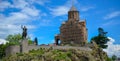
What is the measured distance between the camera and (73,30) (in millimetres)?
75312

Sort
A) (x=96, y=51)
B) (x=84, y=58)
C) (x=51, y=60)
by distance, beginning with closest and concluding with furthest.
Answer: (x=51, y=60)
(x=84, y=58)
(x=96, y=51)

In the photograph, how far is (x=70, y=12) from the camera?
77.3 m

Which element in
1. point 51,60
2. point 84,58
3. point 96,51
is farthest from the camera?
point 96,51

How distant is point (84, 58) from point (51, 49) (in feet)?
20.0

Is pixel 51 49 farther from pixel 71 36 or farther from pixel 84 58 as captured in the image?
pixel 71 36

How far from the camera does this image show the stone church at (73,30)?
7388 cm

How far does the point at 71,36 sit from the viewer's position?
244 ft

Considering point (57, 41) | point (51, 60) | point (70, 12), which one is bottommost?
point (51, 60)

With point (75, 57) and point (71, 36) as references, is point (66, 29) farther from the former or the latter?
point (75, 57)

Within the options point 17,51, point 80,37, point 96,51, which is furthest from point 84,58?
point 80,37

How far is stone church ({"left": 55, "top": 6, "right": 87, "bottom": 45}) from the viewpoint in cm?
7388

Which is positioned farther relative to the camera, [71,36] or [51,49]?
[71,36]

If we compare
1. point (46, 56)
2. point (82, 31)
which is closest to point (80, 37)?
point (82, 31)

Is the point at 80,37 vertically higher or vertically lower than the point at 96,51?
higher
